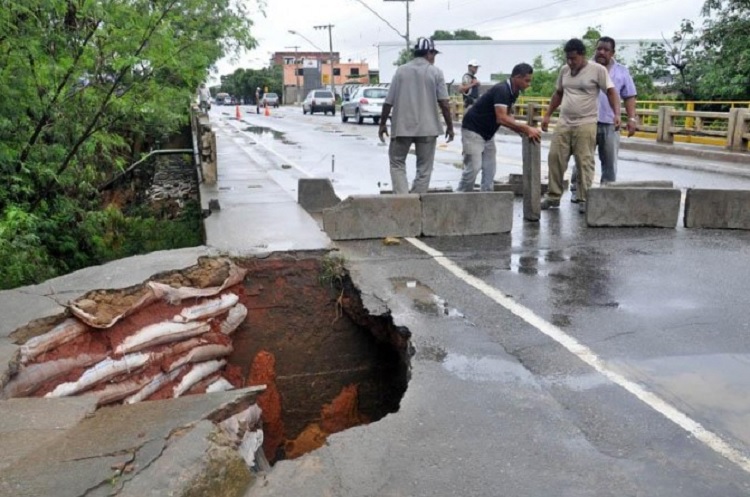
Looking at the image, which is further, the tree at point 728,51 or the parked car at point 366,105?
the parked car at point 366,105

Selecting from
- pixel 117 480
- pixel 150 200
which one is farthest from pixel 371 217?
pixel 150 200

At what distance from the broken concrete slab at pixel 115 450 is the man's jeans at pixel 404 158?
197 inches

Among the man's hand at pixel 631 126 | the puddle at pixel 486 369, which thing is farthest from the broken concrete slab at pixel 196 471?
the man's hand at pixel 631 126

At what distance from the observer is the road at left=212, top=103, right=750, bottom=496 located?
10.2 ft

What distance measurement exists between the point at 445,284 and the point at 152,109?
4.76 m

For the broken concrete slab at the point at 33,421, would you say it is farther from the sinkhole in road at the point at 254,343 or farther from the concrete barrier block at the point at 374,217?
the concrete barrier block at the point at 374,217

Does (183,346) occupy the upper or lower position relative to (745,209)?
lower

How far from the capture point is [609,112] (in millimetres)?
8992

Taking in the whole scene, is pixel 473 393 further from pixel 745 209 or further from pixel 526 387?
pixel 745 209

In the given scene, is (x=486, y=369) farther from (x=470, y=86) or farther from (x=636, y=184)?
(x=470, y=86)

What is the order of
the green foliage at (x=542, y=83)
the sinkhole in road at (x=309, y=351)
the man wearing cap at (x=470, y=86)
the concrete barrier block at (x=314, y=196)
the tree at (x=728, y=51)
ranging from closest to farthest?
the sinkhole in road at (x=309, y=351), the concrete barrier block at (x=314, y=196), the man wearing cap at (x=470, y=86), the tree at (x=728, y=51), the green foliage at (x=542, y=83)

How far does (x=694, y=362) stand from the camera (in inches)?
173

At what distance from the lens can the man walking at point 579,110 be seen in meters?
8.36

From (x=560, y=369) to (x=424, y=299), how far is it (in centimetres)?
157
